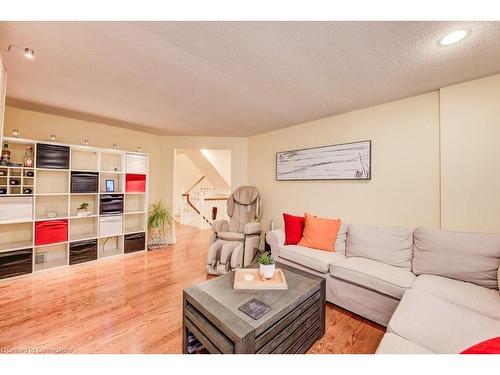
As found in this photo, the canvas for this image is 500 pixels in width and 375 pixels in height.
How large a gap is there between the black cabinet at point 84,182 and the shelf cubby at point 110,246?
896 millimetres

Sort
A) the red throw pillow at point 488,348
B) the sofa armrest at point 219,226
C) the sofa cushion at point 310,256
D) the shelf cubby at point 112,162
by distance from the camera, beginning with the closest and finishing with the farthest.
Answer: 1. the red throw pillow at point 488,348
2. the sofa cushion at point 310,256
3. the sofa armrest at point 219,226
4. the shelf cubby at point 112,162

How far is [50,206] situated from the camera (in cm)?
301

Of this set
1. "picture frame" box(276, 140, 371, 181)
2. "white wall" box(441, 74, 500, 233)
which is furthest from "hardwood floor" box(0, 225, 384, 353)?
"picture frame" box(276, 140, 371, 181)

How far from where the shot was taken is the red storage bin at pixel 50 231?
2.70 m

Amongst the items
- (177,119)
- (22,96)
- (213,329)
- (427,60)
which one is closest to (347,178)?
(427,60)

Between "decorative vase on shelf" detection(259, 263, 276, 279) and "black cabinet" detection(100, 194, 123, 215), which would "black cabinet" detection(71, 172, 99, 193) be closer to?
"black cabinet" detection(100, 194, 123, 215)

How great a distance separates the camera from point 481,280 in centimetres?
158

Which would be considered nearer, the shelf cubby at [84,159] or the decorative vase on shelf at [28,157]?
the decorative vase on shelf at [28,157]

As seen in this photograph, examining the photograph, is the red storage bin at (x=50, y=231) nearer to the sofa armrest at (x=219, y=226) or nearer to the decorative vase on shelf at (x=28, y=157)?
the decorative vase on shelf at (x=28, y=157)

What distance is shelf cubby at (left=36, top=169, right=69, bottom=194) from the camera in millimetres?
2936

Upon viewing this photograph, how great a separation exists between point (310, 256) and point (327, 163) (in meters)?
1.37

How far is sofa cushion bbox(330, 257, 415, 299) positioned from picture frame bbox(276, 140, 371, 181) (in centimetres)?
109

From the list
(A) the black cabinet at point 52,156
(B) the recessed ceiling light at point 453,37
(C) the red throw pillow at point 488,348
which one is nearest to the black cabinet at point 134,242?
(A) the black cabinet at point 52,156

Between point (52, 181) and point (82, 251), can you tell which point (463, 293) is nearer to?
point (82, 251)
